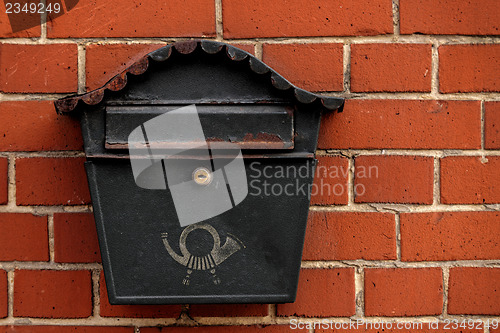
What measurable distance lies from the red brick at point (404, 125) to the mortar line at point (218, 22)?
27 centimetres

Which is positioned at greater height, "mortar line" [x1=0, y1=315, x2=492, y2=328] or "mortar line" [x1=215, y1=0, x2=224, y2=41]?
"mortar line" [x1=215, y1=0, x2=224, y2=41]

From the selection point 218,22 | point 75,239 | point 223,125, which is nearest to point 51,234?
point 75,239

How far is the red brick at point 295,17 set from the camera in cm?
82

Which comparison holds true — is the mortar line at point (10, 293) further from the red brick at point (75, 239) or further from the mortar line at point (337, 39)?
the mortar line at point (337, 39)

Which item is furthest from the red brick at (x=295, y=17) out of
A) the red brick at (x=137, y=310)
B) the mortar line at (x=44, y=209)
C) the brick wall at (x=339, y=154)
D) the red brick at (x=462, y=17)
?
the red brick at (x=137, y=310)

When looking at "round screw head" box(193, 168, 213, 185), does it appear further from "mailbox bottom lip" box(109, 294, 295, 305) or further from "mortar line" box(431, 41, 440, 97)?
"mortar line" box(431, 41, 440, 97)

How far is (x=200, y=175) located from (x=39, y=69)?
404 millimetres

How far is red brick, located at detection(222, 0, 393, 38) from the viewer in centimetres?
82

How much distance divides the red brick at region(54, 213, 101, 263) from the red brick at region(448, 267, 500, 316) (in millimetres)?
703

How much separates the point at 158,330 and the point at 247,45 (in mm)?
590

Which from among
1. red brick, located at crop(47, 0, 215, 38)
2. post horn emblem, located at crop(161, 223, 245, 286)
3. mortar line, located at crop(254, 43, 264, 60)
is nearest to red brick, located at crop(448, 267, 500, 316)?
post horn emblem, located at crop(161, 223, 245, 286)

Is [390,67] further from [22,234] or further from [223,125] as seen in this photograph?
[22,234]

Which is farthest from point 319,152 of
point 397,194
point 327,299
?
point 327,299

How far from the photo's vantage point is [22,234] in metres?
0.83
